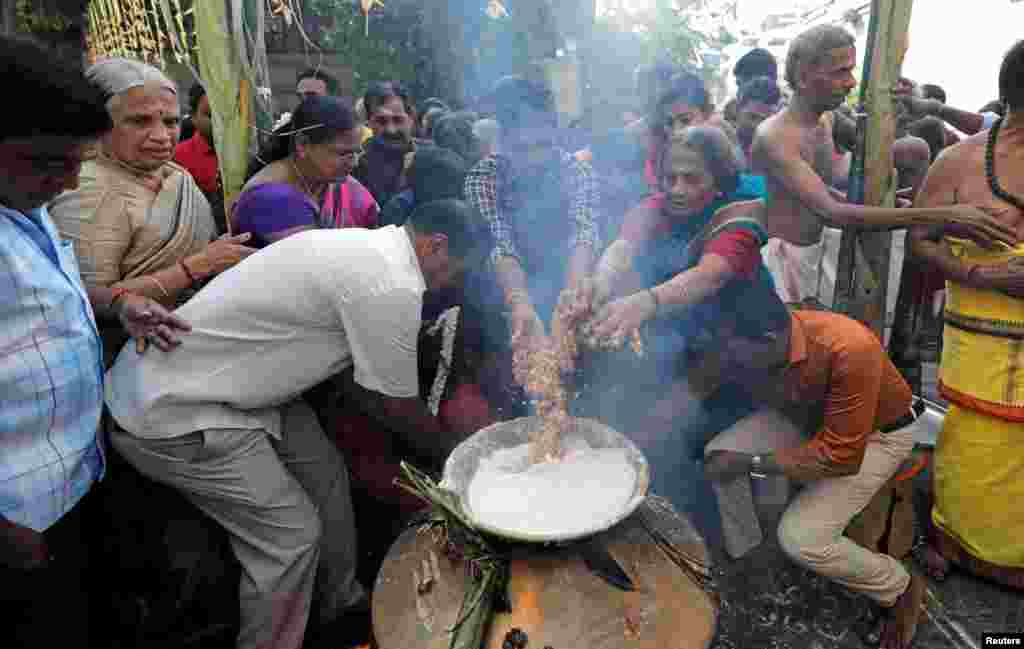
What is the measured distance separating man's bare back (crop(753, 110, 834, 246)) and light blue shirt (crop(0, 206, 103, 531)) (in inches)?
121

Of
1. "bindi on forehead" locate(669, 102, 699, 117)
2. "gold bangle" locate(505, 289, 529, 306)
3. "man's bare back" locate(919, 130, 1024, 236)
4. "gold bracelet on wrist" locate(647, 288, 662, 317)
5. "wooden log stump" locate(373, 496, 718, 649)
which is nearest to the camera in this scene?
"wooden log stump" locate(373, 496, 718, 649)

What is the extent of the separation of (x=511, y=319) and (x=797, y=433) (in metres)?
1.33

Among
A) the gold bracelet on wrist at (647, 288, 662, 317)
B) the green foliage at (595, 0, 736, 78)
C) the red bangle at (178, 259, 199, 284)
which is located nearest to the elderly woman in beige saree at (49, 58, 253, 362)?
the red bangle at (178, 259, 199, 284)

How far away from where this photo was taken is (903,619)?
276 cm

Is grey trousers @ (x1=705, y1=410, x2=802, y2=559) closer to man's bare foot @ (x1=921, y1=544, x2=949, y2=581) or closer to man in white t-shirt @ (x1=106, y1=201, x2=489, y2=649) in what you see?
man's bare foot @ (x1=921, y1=544, x2=949, y2=581)

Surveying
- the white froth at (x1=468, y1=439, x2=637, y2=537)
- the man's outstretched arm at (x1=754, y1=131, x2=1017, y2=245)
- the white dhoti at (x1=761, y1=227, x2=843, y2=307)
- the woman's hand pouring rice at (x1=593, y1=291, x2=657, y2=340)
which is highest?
the man's outstretched arm at (x1=754, y1=131, x2=1017, y2=245)

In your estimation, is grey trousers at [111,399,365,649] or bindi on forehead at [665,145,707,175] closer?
grey trousers at [111,399,365,649]

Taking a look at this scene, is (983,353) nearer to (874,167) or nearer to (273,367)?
(874,167)

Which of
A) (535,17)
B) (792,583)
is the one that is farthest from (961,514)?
(535,17)

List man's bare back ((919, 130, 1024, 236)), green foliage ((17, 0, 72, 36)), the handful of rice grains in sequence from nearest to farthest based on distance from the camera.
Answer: the handful of rice grains < man's bare back ((919, 130, 1024, 236)) < green foliage ((17, 0, 72, 36))

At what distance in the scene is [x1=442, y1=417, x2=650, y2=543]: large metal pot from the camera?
5.80ft

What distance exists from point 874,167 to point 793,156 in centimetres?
37

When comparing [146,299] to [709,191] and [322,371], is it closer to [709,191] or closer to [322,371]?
[322,371]

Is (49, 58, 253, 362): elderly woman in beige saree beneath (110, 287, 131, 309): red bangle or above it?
above
